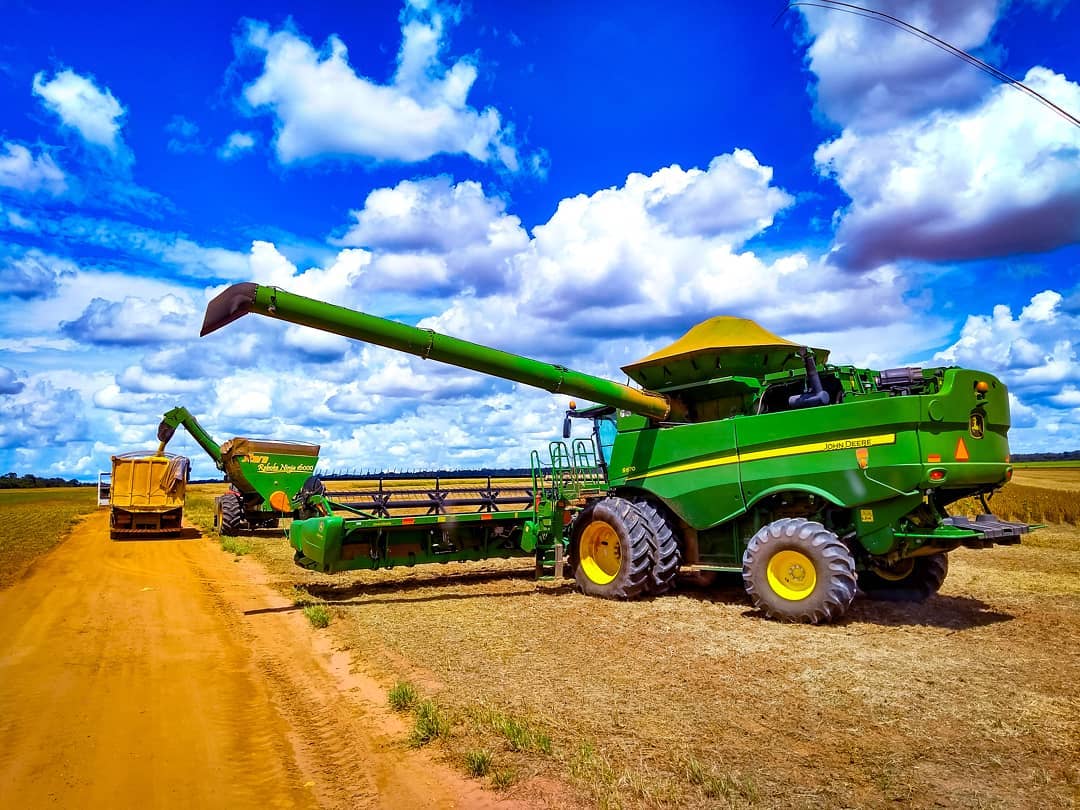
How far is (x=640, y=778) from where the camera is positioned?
435 cm

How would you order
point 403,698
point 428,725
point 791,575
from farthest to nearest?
point 791,575, point 403,698, point 428,725

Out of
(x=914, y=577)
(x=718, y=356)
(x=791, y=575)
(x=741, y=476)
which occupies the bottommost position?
(x=914, y=577)

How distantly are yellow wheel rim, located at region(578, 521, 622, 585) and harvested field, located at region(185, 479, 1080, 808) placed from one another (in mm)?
512

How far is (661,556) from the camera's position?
10.2 m

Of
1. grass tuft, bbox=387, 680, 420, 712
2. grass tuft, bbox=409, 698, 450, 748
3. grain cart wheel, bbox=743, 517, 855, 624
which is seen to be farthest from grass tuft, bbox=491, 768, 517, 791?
grain cart wheel, bbox=743, 517, 855, 624

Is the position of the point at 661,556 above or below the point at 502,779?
above

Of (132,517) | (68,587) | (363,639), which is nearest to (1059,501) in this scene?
(363,639)

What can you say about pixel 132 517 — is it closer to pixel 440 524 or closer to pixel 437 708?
pixel 440 524

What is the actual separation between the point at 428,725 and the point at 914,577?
736 centimetres

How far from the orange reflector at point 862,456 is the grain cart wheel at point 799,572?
33.7 inches

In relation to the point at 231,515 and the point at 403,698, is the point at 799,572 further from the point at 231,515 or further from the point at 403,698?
the point at 231,515

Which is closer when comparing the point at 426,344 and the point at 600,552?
the point at 426,344

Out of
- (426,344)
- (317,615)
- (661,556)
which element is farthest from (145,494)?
(661,556)

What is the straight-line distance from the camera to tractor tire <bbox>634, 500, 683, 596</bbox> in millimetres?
10242
